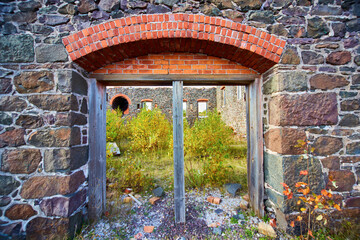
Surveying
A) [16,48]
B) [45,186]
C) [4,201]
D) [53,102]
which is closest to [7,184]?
[4,201]

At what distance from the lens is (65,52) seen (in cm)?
199

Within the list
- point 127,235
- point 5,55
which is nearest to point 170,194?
point 127,235

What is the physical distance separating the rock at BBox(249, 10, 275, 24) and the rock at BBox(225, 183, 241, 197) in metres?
3.01

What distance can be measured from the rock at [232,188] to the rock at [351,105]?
7.29ft

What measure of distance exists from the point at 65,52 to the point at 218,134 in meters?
4.08

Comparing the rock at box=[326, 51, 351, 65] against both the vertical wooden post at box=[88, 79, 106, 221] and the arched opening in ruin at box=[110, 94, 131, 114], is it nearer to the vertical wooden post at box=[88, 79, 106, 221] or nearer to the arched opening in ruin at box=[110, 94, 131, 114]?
the vertical wooden post at box=[88, 79, 106, 221]

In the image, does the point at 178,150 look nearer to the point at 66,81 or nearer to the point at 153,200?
the point at 153,200

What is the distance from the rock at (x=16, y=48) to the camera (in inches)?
76.5

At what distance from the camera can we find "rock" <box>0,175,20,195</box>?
188 cm

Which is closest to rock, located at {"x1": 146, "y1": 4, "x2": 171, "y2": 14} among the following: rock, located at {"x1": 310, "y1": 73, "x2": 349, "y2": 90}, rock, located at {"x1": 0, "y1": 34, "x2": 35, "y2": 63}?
rock, located at {"x1": 0, "y1": 34, "x2": 35, "y2": 63}

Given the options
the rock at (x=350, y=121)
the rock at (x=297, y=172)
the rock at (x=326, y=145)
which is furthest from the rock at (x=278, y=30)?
the rock at (x=297, y=172)

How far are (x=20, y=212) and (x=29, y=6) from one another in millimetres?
2684

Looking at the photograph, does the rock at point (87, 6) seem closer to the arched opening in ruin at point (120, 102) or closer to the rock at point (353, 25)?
the rock at point (353, 25)

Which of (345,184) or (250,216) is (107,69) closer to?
(250,216)
